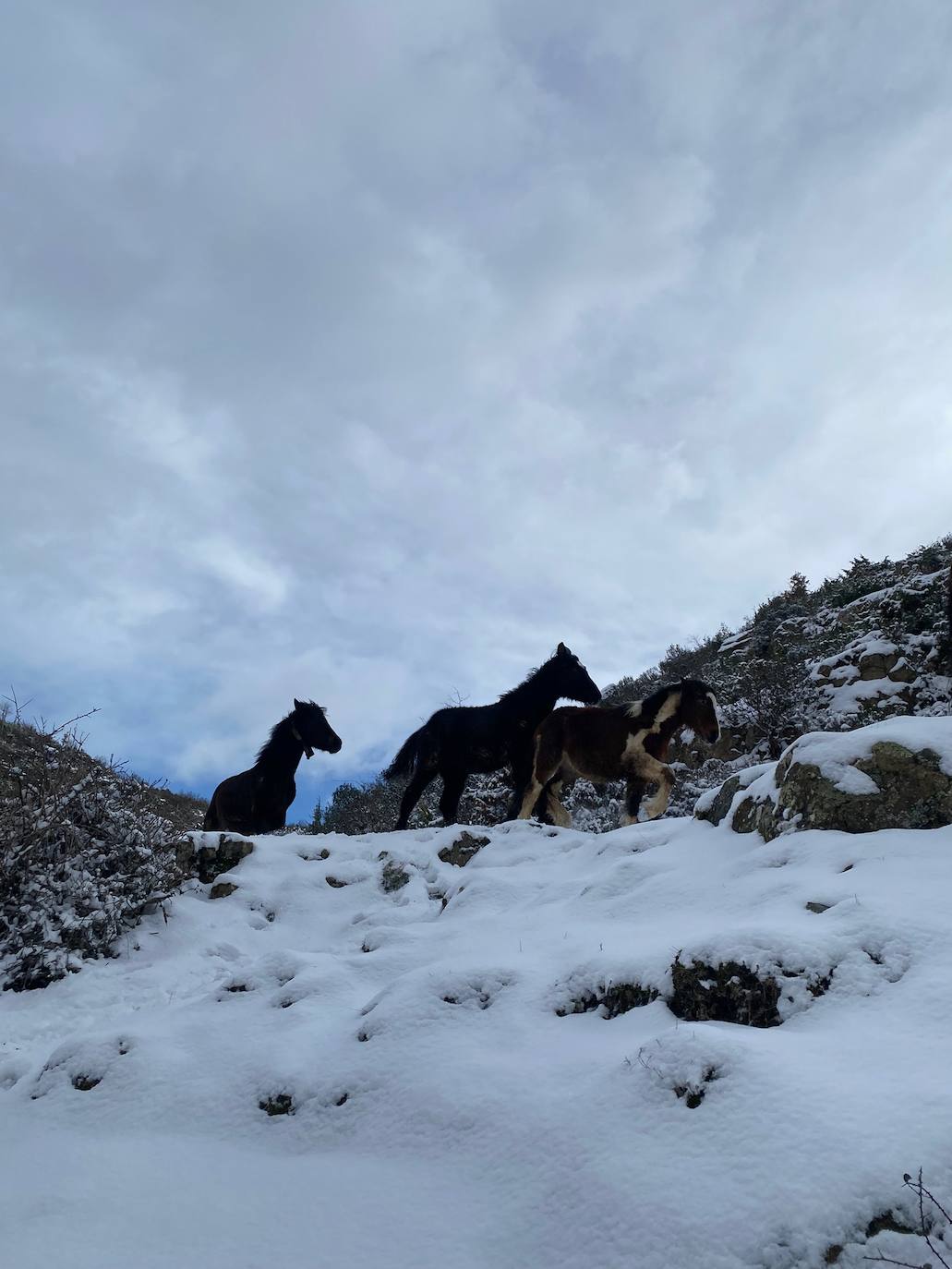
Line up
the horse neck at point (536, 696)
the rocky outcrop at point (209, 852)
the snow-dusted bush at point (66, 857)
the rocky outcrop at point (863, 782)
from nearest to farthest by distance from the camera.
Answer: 1. the rocky outcrop at point (863, 782)
2. the snow-dusted bush at point (66, 857)
3. the rocky outcrop at point (209, 852)
4. the horse neck at point (536, 696)

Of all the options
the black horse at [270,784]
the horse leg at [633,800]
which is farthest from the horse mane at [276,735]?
the horse leg at [633,800]

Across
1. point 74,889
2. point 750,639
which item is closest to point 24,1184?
point 74,889

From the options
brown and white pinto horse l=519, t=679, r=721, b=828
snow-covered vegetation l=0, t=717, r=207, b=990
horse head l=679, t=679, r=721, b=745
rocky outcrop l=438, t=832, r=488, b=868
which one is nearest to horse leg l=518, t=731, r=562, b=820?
brown and white pinto horse l=519, t=679, r=721, b=828

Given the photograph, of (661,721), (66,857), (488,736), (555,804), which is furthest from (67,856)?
(661,721)

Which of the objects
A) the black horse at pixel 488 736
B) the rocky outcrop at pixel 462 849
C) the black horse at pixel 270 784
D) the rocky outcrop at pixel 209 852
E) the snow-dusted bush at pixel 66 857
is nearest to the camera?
the snow-dusted bush at pixel 66 857

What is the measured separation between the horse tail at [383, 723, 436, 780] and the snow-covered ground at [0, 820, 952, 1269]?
5.42 m

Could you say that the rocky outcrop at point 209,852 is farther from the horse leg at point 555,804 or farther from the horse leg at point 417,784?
the horse leg at point 555,804

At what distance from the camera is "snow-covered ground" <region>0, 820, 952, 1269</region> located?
2.29 m

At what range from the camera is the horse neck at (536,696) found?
1125cm

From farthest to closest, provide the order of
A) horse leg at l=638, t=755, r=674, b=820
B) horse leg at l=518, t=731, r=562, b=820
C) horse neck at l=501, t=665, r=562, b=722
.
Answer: horse neck at l=501, t=665, r=562, b=722
horse leg at l=518, t=731, r=562, b=820
horse leg at l=638, t=755, r=674, b=820

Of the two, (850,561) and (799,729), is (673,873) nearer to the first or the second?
(799,729)

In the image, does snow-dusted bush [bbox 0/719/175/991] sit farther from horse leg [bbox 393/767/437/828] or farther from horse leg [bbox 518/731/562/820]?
horse leg [bbox 518/731/562/820]

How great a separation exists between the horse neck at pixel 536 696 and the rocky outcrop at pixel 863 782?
528cm

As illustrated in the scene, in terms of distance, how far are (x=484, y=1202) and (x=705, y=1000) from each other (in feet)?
4.73
